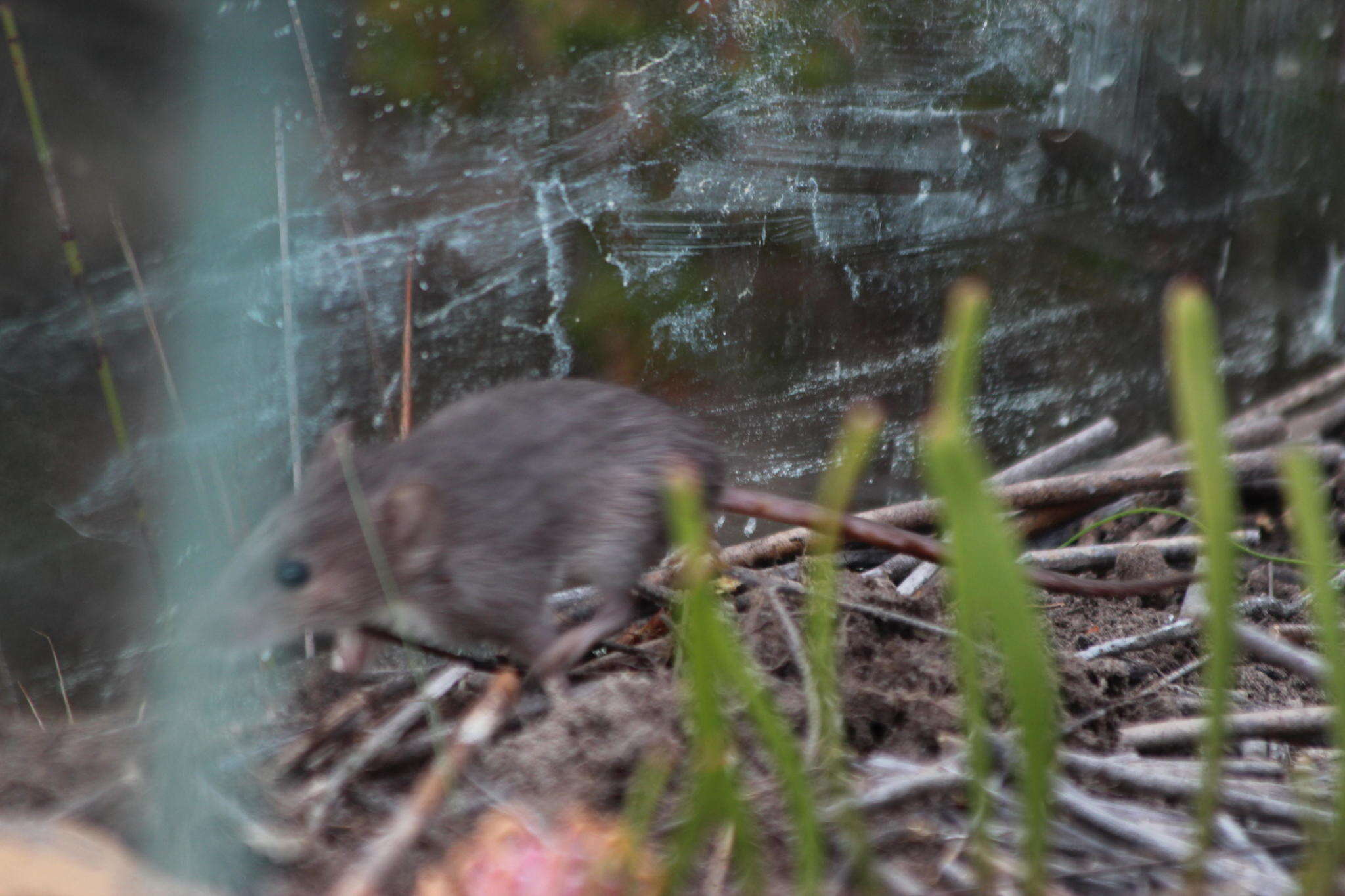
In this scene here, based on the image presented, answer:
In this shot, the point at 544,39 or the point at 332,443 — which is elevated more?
the point at 544,39

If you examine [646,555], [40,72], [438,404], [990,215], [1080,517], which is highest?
[40,72]

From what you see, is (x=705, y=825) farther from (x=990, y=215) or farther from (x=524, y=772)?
(x=990, y=215)

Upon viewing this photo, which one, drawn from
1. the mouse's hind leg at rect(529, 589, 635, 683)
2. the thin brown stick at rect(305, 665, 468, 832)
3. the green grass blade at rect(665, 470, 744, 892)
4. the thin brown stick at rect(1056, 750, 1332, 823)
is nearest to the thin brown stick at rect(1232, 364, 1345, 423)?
the thin brown stick at rect(1056, 750, 1332, 823)

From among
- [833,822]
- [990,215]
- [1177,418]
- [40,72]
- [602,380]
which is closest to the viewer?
[833,822]

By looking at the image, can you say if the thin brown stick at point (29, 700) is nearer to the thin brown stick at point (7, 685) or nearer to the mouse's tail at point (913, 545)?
the thin brown stick at point (7, 685)

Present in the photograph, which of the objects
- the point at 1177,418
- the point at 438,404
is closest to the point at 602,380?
the point at 438,404

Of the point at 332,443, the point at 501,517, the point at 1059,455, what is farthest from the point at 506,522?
the point at 1059,455

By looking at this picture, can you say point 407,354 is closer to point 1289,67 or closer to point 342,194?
point 342,194
